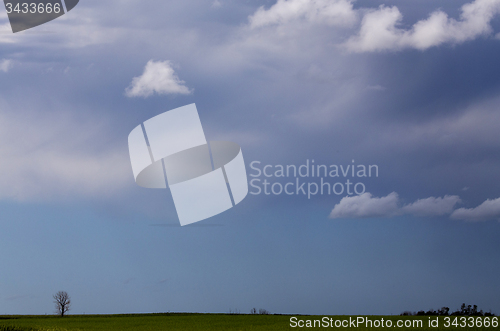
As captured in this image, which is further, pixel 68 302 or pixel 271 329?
pixel 68 302

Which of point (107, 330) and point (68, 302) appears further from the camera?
point (68, 302)

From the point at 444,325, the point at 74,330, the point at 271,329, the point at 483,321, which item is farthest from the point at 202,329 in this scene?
the point at 483,321

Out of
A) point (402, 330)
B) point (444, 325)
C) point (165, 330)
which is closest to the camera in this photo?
point (402, 330)

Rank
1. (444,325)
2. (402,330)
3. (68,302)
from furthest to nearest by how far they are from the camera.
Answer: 1. (68,302)
2. (444,325)
3. (402,330)

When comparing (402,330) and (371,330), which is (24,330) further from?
(402,330)

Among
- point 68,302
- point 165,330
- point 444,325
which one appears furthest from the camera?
point 68,302

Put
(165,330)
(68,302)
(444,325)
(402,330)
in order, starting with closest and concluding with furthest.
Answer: (402,330) < (444,325) < (165,330) < (68,302)

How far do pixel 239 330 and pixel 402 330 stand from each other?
14.3m

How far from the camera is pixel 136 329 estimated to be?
44656mm

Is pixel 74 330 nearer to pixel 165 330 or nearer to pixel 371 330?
pixel 165 330

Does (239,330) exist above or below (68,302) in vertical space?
below

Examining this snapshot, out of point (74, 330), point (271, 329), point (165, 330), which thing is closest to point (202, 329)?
point (165, 330)

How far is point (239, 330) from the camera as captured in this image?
39.3 m

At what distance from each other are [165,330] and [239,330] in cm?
803
